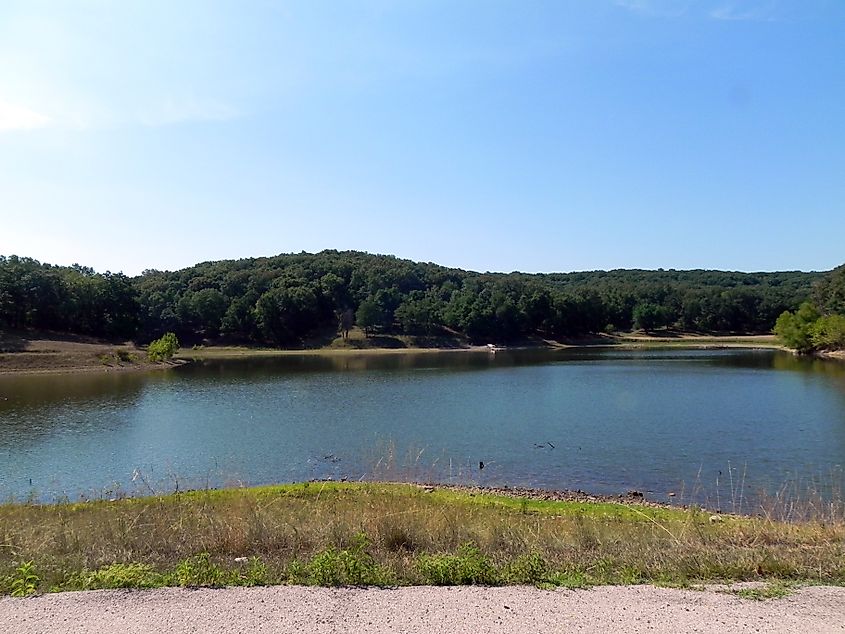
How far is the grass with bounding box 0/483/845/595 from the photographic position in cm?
675

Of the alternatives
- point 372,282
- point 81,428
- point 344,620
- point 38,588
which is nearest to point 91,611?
point 38,588

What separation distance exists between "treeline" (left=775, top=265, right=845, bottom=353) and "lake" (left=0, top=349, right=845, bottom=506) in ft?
89.9

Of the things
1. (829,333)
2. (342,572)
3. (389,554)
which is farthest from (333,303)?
(342,572)

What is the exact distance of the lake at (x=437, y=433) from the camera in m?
22.3

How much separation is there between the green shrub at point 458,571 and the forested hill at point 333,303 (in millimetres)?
96820

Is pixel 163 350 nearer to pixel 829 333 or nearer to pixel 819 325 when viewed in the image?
pixel 819 325

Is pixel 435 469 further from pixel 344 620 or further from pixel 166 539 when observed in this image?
pixel 344 620

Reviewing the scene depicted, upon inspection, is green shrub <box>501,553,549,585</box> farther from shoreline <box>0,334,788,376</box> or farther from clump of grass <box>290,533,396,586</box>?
shoreline <box>0,334,788,376</box>

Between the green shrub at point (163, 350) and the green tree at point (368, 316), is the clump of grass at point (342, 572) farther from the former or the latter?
the green tree at point (368, 316)

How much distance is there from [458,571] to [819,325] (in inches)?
3597

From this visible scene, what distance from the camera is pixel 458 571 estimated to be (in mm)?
6812

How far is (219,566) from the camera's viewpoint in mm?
7141

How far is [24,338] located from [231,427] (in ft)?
214

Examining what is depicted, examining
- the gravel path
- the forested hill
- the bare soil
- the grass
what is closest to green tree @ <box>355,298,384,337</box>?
the forested hill
